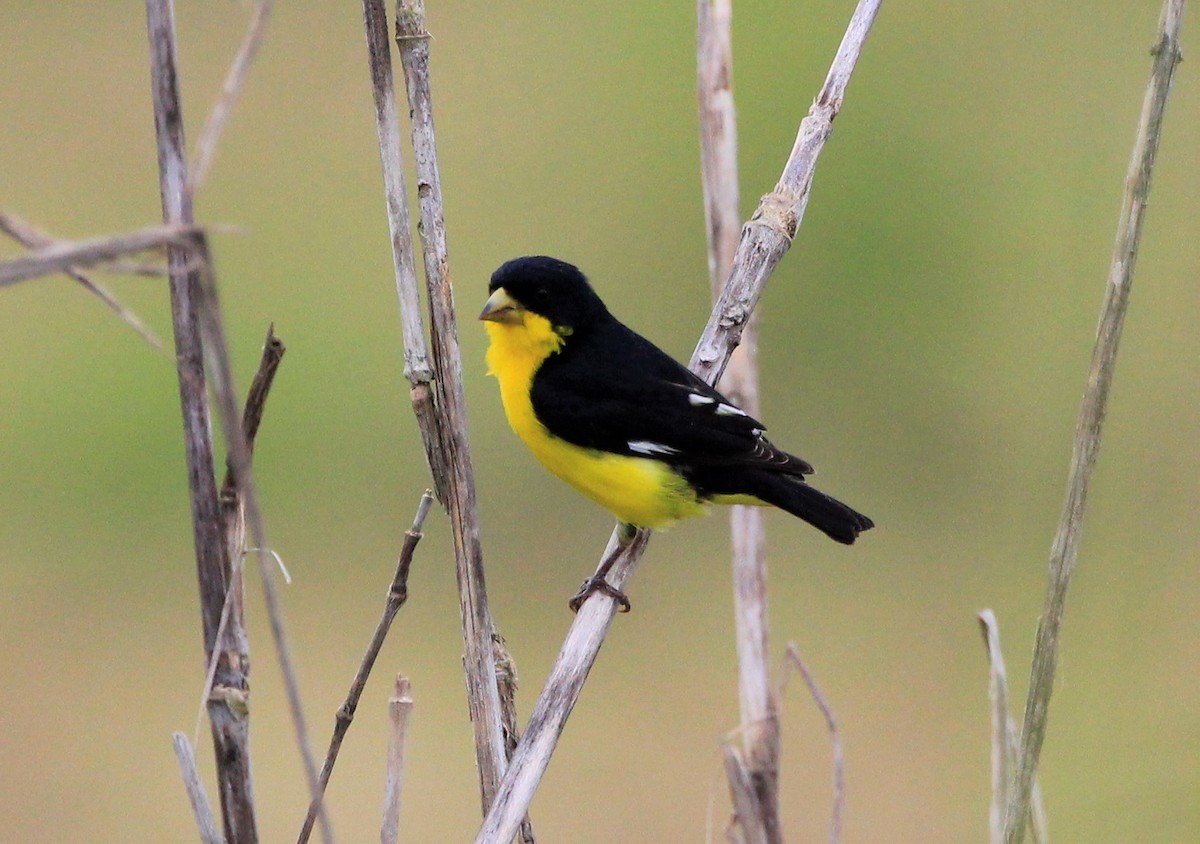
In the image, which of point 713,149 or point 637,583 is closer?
point 713,149

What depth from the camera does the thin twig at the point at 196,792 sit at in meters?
1.56

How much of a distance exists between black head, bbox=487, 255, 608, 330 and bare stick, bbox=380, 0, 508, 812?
944mm

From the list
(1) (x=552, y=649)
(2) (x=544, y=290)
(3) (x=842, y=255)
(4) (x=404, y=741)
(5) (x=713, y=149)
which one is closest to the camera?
(4) (x=404, y=741)

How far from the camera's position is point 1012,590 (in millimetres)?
4879

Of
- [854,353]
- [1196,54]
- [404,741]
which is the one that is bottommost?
[404,741]

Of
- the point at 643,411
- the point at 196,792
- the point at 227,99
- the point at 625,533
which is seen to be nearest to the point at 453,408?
the point at 196,792

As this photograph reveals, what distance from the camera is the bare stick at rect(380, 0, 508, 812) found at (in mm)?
1900

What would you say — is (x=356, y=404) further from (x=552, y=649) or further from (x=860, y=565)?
(x=860, y=565)

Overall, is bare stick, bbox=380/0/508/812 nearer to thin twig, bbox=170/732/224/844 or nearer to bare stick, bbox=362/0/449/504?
bare stick, bbox=362/0/449/504

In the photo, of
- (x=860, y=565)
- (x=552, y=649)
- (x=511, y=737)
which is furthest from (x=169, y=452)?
(x=511, y=737)

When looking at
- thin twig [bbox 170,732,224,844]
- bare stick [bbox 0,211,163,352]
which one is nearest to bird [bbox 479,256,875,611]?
thin twig [bbox 170,732,224,844]

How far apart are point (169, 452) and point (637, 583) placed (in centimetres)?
187

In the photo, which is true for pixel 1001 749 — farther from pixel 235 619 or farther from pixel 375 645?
pixel 235 619

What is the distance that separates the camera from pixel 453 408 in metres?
1.93
